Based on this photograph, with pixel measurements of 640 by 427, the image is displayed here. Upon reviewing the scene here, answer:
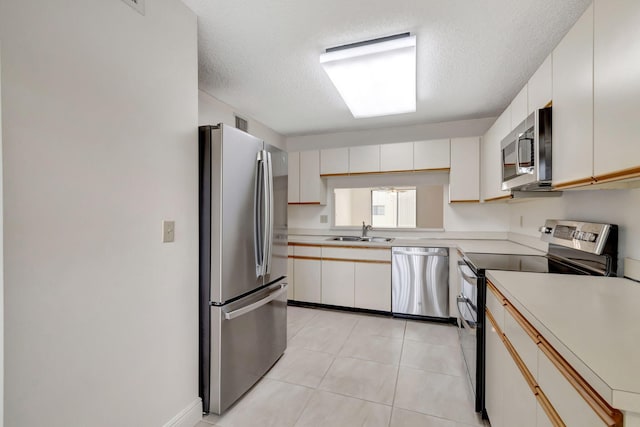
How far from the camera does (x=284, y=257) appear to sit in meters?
Answer: 2.46

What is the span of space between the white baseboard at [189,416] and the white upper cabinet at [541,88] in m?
2.64

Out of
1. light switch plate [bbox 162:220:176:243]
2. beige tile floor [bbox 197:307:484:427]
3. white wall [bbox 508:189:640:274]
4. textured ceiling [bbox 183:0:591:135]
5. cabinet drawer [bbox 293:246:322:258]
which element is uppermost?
textured ceiling [bbox 183:0:591:135]

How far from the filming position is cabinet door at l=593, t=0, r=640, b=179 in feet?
3.01

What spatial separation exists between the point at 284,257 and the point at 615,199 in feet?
7.10

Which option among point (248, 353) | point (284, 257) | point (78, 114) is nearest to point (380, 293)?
point (284, 257)

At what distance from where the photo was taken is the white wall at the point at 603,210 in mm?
1396

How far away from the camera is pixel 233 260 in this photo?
1.79m

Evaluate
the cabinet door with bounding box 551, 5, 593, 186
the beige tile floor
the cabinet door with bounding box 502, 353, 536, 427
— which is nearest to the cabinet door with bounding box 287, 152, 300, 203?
the beige tile floor

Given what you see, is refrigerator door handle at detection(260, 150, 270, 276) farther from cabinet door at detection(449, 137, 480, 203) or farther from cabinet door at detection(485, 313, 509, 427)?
cabinet door at detection(449, 137, 480, 203)

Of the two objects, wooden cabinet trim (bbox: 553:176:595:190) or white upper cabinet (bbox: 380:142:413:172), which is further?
white upper cabinet (bbox: 380:142:413:172)

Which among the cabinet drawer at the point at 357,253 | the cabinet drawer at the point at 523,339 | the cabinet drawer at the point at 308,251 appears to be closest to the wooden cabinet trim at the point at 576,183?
the cabinet drawer at the point at 523,339

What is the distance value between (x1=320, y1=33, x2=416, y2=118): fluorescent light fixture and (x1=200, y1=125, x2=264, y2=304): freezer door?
907 mm

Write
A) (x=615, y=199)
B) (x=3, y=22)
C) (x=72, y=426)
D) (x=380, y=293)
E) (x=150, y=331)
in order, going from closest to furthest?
(x=3, y=22) → (x=72, y=426) → (x=150, y=331) → (x=615, y=199) → (x=380, y=293)

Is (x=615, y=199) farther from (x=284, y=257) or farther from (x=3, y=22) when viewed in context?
(x=3, y=22)
